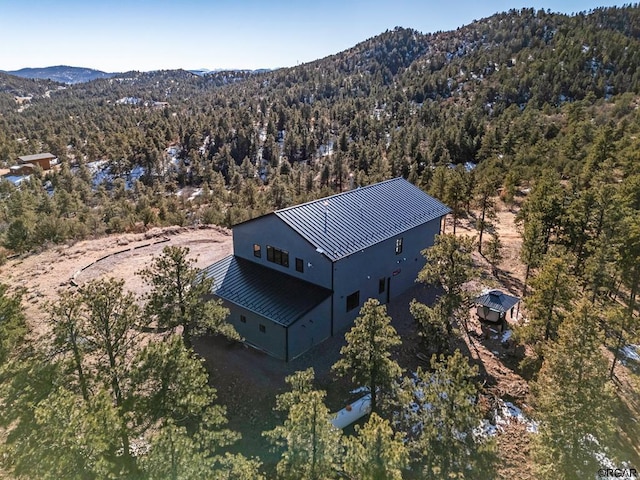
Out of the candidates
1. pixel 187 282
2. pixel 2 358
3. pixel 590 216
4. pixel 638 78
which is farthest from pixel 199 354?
pixel 638 78

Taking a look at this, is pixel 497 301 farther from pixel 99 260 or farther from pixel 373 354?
pixel 99 260

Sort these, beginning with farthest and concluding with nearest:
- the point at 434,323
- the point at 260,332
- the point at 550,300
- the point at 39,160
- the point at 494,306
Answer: the point at 39,160 → the point at 494,306 → the point at 260,332 → the point at 550,300 → the point at 434,323

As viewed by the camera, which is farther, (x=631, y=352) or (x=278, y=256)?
(x=278, y=256)

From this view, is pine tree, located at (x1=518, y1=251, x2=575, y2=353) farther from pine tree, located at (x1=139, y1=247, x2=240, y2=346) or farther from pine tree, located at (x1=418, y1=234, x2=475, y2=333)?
pine tree, located at (x1=139, y1=247, x2=240, y2=346)

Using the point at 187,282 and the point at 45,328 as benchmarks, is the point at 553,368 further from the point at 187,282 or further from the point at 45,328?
the point at 45,328

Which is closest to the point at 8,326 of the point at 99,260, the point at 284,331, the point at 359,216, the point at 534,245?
the point at 284,331

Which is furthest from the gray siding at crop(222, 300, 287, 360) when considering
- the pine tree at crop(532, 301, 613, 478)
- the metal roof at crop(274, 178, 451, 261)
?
the pine tree at crop(532, 301, 613, 478)

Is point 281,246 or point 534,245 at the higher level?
point 281,246
